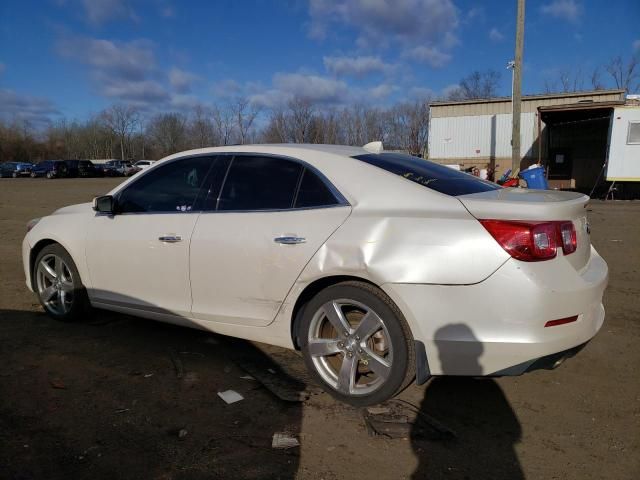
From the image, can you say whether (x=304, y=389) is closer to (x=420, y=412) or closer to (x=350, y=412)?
(x=350, y=412)

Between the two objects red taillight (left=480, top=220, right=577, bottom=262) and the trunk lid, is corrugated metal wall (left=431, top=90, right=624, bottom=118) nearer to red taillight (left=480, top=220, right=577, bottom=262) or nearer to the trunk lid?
the trunk lid

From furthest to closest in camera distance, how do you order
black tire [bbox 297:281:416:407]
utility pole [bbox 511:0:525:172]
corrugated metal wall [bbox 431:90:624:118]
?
corrugated metal wall [bbox 431:90:624:118], utility pole [bbox 511:0:525:172], black tire [bbox 297:281:416:407]

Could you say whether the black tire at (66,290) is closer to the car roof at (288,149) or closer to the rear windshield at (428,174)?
the car roof at (288,149)

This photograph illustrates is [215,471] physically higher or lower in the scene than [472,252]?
lower

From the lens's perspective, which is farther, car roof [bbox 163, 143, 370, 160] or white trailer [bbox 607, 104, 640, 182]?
white trailer [bbox 607, 104, 640, 182]

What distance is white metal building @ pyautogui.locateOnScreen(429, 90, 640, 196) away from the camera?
24.7 meters

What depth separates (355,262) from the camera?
2879 millimetres

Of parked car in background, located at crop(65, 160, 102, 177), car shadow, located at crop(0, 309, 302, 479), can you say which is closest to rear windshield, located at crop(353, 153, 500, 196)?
car shadow, located at crop(0, 309, 302, 479)

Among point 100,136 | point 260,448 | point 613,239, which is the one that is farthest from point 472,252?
point 100,136

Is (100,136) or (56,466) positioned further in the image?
(100,136)

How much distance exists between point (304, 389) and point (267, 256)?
92 centimetres

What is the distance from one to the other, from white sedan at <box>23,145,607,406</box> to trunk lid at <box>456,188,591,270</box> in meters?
0.01

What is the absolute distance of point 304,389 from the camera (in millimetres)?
3312

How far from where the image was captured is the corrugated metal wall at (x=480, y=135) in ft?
87.2
